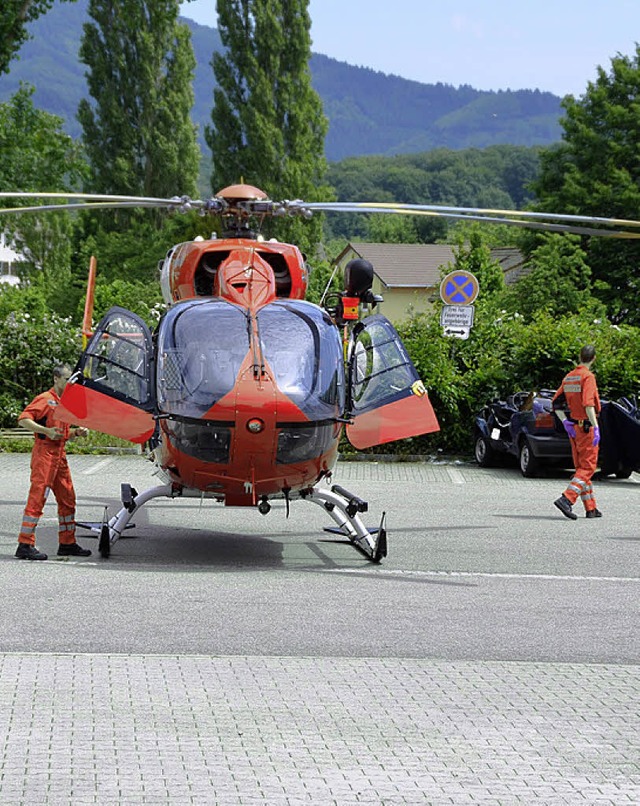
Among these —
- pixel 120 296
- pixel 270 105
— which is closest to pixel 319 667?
pixel 120 296

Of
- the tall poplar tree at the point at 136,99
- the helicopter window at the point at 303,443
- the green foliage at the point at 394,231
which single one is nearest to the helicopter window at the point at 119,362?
the helicopter window at the point at 303,443

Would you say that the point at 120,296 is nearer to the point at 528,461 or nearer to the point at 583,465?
the point at 528,461

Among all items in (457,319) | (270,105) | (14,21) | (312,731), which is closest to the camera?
(312,731)

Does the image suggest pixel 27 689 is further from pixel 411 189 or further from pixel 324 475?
pixel 411 189

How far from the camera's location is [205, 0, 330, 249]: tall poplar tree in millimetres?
56594

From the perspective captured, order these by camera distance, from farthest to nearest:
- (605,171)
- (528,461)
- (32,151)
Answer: (605,171) < (32,151) < (528,461)

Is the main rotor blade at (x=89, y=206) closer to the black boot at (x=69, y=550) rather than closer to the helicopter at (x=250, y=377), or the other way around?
the helicopter at (x=250, y=377)

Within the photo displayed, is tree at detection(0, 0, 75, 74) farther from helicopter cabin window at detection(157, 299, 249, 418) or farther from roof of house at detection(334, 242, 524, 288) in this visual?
roof of house at detection(334, 242, 524, 288)

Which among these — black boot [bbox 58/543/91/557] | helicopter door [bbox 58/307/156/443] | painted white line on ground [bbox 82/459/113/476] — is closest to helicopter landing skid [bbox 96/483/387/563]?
black boot [bbox 58/543/91/557]

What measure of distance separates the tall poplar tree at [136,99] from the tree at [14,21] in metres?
23.0

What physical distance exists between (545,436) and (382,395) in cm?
829

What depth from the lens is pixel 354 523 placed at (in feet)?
39.9

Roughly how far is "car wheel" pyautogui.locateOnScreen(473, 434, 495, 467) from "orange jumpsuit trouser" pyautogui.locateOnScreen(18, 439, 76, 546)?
10671 mm

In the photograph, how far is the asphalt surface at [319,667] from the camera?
18.5 feet
